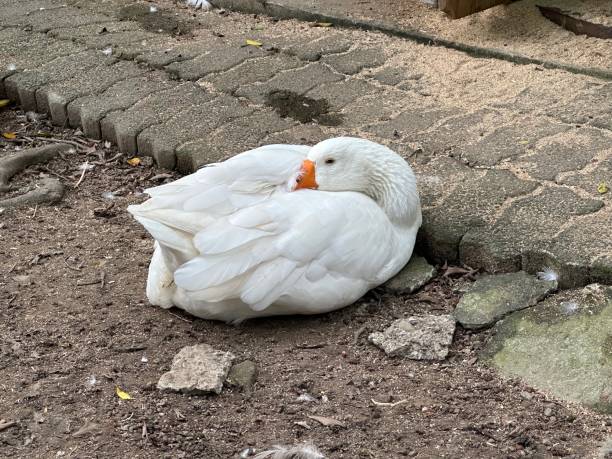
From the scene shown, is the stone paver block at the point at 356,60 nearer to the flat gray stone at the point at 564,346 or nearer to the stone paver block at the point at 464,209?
the stone paver block at the point at 464,209

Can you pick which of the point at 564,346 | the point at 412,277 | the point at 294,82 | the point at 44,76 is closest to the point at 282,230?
the point at 412,277

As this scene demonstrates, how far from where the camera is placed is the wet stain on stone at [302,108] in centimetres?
450

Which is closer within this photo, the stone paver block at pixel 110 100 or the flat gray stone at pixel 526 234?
the flat gray stone at pixel 526 234

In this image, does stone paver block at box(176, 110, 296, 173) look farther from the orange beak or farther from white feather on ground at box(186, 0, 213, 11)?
white feather on ground at box(186, 0, 213, 11)

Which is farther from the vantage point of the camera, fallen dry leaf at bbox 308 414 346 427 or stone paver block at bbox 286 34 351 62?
stone paver block at bbox 286 34 351 62

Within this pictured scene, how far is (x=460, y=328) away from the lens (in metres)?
3.18

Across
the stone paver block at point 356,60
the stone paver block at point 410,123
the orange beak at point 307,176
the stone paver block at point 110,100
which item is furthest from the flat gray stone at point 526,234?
the stone paver block at point 110,100

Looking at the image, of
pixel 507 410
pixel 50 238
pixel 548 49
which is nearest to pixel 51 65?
pixel 50 238

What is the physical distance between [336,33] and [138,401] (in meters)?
3.25

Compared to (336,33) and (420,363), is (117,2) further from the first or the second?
(420,363)

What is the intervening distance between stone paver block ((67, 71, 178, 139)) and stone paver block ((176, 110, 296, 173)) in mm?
617

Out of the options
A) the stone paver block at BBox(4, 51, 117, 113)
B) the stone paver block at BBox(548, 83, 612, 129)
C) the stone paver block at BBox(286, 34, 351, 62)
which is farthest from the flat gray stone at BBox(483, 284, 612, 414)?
the stone paver block at BBox(4, 51, 117, 113)

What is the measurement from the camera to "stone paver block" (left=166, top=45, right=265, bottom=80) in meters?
5.07

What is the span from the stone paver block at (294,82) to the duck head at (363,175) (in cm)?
134
